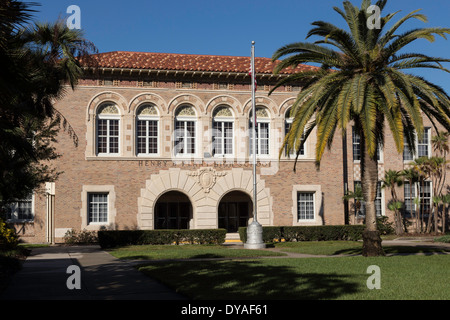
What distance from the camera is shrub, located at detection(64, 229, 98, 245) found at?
3108 cm

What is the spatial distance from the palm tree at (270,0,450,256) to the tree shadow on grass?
541 centimetres

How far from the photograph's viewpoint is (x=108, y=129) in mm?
33000

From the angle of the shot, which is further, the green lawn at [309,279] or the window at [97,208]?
the window at [97,208]

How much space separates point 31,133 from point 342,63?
40.0ft

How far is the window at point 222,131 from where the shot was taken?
113ft

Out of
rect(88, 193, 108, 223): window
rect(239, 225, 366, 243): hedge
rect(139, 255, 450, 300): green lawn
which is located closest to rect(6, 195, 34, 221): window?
rect(88, 193, 108, 223): window

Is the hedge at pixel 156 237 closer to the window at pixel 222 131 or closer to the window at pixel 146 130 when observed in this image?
the window at pixel 146 130

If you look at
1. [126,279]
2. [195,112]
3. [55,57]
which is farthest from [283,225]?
[126,279]

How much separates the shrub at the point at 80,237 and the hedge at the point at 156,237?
349cm

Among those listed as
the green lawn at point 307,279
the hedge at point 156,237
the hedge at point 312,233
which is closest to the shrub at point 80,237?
the hedge at point 156,237

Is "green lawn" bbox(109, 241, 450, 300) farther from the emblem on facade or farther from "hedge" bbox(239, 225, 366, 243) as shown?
the emblem on facade

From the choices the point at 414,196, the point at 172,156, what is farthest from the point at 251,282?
the point at 414,196
